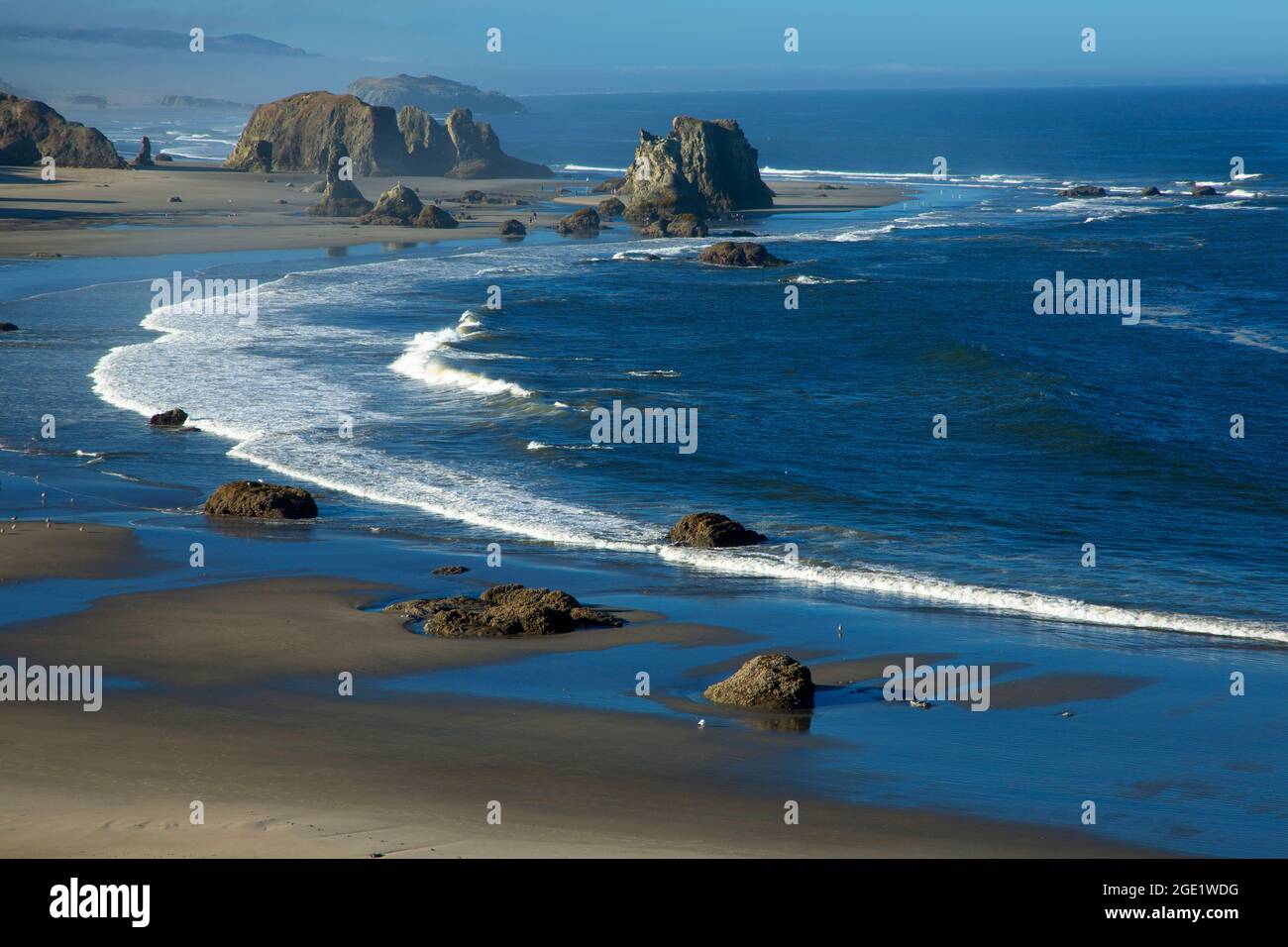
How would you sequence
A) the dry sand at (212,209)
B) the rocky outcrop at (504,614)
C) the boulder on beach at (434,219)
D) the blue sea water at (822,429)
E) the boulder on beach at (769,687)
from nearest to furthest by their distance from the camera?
the boulder on beach at (769,687), the rocky outcrop at (504,614), the blue sea water at (822,429), the dry sand at (212,209), the boulder on beach at (434,219)

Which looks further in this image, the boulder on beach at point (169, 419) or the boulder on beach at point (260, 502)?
the boulder on beach at point (169, 419)

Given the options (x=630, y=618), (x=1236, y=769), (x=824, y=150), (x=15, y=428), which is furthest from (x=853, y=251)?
(x=824, y=150)

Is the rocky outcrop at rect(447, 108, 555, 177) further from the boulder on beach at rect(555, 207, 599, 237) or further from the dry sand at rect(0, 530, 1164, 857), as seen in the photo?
the dry sand at rect(0, 530, 1164, 857)

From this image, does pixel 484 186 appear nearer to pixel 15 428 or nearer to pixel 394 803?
pixel 15 428

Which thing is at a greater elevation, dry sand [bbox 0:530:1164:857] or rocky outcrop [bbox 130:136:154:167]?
rocky outcrop [bbox 130:136:154:167]

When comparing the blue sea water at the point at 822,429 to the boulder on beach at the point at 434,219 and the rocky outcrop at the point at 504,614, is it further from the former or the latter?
the boulder on beach at the point at 434,219

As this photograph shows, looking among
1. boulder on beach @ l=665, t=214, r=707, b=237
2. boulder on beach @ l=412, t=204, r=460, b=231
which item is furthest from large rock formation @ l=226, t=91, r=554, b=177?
boulder on beach @ l=665, t=214, r=707, b=237

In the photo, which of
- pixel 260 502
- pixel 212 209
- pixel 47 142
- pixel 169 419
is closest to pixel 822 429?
pixel 260 502

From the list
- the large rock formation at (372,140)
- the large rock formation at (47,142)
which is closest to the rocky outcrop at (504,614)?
the large rock formation at (47,142)
